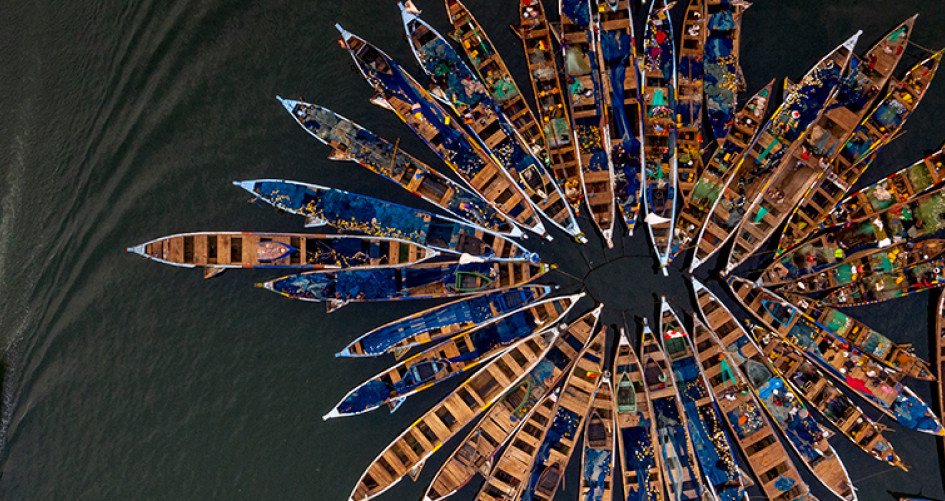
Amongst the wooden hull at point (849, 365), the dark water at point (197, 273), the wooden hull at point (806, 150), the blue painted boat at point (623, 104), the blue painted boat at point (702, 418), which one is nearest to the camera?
the wooden hull at point (806, 150)

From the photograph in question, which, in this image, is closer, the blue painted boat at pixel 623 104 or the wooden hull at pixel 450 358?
the wooden hull at pixel 450 358

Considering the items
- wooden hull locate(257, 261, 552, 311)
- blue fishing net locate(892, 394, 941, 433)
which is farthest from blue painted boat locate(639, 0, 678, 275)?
blue fishing net locate(892, 394, 941, 433)

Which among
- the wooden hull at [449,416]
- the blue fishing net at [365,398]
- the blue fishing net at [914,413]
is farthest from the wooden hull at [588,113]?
the blue fishing net at [914,413]

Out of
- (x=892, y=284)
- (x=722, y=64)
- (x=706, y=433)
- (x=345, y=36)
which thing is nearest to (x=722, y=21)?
(x=722, y=64)

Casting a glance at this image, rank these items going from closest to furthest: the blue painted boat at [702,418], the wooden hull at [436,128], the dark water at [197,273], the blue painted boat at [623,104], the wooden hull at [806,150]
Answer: the wooden hull at [806,150] < the blue painted boat at [702,418] < the blue painted boat at [623,104] < the wooden hull at [436,128] < the dark water at [197,273]

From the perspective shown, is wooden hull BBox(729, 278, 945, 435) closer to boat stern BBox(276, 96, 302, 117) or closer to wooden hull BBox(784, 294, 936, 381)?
wooden hull BBox(784, 294, 936, 381)

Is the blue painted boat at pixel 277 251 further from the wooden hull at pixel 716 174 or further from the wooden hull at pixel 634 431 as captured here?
the wooden hull at pixel 716 174

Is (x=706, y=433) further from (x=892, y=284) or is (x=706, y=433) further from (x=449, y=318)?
(x=449, y=318)
